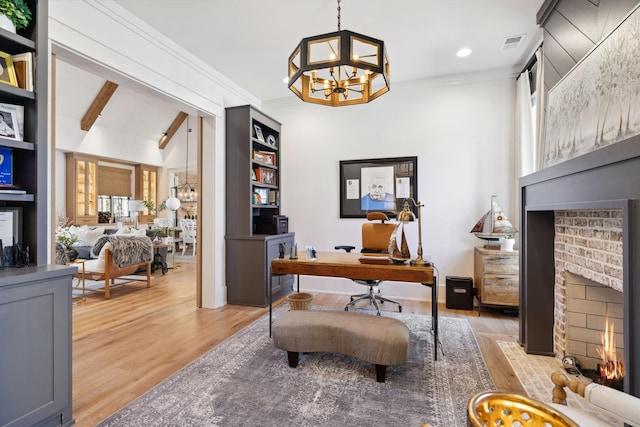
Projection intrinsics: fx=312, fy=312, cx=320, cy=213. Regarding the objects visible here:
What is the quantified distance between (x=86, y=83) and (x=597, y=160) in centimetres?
833

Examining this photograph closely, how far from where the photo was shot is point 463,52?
354 centimetres

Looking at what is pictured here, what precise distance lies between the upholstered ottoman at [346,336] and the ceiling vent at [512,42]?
3.14 metres

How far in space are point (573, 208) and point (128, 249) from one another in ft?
17.2

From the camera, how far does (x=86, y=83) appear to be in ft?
21.3

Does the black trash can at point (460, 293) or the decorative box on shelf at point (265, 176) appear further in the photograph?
the decorative box on shelf at point (265, 176)

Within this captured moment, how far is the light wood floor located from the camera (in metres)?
2.11

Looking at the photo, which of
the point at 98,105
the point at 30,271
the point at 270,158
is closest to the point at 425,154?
the point at 270,158

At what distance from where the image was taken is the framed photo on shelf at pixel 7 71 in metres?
1.72

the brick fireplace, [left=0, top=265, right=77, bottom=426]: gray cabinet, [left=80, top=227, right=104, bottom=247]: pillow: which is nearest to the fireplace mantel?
the brick fireplace

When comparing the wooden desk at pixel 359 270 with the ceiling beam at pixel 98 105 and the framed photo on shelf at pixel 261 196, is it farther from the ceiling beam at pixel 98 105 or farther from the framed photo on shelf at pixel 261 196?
the ceiling beam at pixel 98 105

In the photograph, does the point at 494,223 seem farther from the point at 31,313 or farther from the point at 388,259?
the point at 31,313

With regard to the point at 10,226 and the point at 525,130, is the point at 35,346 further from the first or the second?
the point at 525,130

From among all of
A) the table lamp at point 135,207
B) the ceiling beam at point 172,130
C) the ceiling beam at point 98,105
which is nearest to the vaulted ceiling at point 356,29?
the ceiling beam at point 98,105

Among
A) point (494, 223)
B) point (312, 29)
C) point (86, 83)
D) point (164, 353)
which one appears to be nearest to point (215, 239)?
point (164, 353)
